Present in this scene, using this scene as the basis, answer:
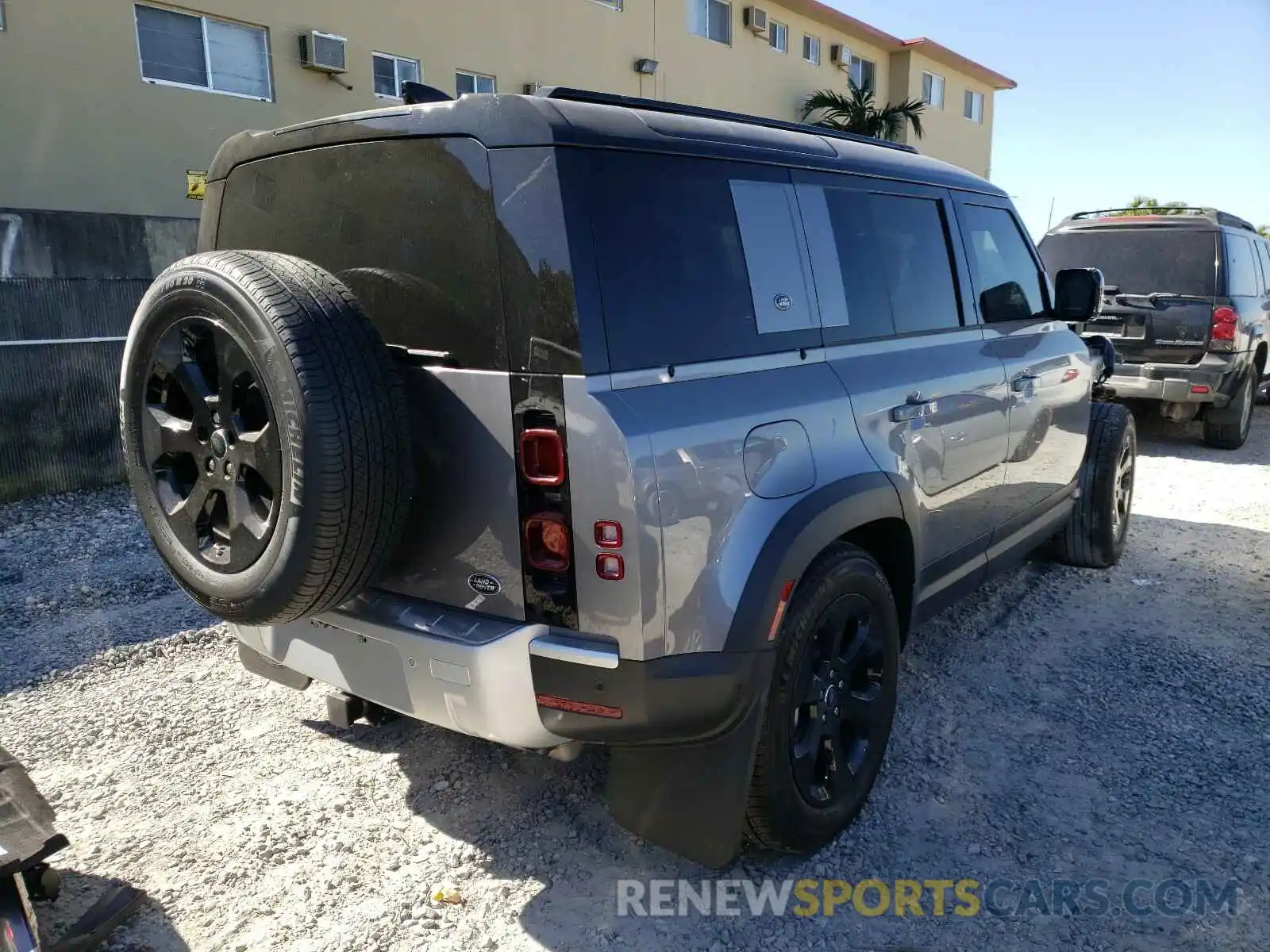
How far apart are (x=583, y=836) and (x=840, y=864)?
789 mm

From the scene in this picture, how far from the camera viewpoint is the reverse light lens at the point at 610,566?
7.23ft

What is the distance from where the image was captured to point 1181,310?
27.5 ft

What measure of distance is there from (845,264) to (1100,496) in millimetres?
2939

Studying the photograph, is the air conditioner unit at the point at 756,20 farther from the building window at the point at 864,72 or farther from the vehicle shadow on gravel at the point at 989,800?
the vehicle shadow on gravel at the point at 989,800

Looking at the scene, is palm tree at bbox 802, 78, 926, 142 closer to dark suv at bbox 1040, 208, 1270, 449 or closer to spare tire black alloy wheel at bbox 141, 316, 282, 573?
dark suv at bbox 1040, 208, 1270, 449

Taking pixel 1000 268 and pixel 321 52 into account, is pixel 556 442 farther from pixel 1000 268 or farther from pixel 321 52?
pixel 321 52

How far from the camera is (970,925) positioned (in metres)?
2.56

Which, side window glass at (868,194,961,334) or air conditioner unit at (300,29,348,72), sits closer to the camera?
side window glass at (868,194,961,334)

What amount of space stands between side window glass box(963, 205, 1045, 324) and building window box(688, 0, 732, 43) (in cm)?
1408

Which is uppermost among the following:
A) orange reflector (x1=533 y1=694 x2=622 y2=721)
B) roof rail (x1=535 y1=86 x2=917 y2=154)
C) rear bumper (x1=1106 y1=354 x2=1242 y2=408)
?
roof rail (x1=535 y1=86 x2=917 y2=154)

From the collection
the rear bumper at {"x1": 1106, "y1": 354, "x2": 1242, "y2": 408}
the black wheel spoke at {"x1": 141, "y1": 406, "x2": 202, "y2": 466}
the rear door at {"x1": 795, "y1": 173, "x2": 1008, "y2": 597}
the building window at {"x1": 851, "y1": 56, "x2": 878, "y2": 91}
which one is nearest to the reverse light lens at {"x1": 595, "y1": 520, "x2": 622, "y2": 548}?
the rear door at {"x1": 795, "y1": 173, "x2": 1008, "y2": 597}

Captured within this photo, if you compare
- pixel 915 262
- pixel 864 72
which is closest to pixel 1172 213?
pixel 915 262

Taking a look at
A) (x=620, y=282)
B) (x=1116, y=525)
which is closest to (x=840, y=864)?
(x=620, y=282)

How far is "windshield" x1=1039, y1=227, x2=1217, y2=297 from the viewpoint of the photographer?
8367 mm
